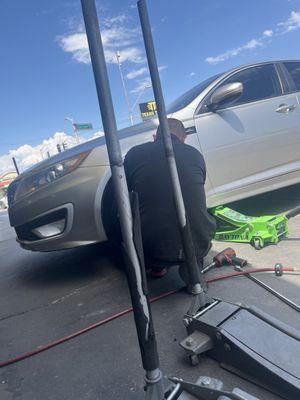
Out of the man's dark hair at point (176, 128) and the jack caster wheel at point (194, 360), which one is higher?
the man's dark hair at point (176, 128)

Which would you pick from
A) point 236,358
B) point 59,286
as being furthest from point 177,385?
point 59,286

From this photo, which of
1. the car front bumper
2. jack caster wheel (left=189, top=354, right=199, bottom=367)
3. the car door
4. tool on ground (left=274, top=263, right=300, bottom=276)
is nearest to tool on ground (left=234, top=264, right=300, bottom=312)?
tool on ground (left=274, top=263, right=300, bottom=276)

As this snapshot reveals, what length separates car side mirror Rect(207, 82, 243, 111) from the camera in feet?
9.22

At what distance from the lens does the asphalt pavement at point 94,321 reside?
4.94 ft

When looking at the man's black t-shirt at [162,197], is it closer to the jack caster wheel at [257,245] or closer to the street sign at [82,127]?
the jack caster wheel at [257,245]

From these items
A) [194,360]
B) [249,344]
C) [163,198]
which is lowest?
[194,360]

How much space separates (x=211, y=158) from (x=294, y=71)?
1775mm

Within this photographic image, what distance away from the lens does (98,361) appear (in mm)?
1675

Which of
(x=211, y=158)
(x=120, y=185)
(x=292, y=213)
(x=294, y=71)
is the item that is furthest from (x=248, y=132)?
(x=120, y=185)

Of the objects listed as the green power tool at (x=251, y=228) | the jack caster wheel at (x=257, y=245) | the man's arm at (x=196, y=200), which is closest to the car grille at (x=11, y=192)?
the man's arm at (x=196, y=200)

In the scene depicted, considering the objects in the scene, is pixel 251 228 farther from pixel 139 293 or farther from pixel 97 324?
pixel 139 293

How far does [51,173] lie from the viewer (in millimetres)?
2559

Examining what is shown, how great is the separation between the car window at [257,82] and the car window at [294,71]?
0.25 metres

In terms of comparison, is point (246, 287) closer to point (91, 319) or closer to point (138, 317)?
point (91, 319)
